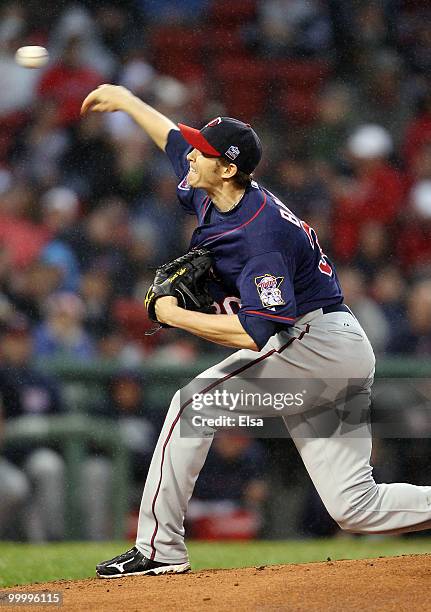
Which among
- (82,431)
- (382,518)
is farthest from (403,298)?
(382,518)

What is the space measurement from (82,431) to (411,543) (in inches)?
81.9

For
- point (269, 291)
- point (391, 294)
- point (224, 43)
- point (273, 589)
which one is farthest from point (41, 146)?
point (273, 589)

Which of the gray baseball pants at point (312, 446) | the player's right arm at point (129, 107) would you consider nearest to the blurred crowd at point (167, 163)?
the player's right arm at point (129, 107)

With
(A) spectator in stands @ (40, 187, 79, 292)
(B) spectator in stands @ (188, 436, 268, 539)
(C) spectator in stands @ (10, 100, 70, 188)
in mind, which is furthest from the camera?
(C) spectator in stands @ (10, 100, 70, 188)

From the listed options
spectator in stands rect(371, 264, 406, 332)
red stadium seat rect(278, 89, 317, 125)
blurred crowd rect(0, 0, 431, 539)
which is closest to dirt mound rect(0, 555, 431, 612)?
blurred crowd rect(0, 0, 431, 539)

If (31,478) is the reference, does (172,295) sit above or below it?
above

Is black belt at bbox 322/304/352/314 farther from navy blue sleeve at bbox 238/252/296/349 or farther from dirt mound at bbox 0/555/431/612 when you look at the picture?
dirt mound at bbox 0/555/431/612

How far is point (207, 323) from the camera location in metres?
3.31

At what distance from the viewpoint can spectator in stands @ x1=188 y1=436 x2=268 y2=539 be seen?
5875 mm

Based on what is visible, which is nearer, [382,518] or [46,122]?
[382,518]

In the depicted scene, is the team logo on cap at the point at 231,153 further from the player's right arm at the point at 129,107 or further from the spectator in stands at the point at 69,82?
the spectator in stands at the point at 69,82

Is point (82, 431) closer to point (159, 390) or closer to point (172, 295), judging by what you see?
point (159, 390)

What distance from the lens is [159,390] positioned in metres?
6.06

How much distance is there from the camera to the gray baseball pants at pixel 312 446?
11.3 ft
